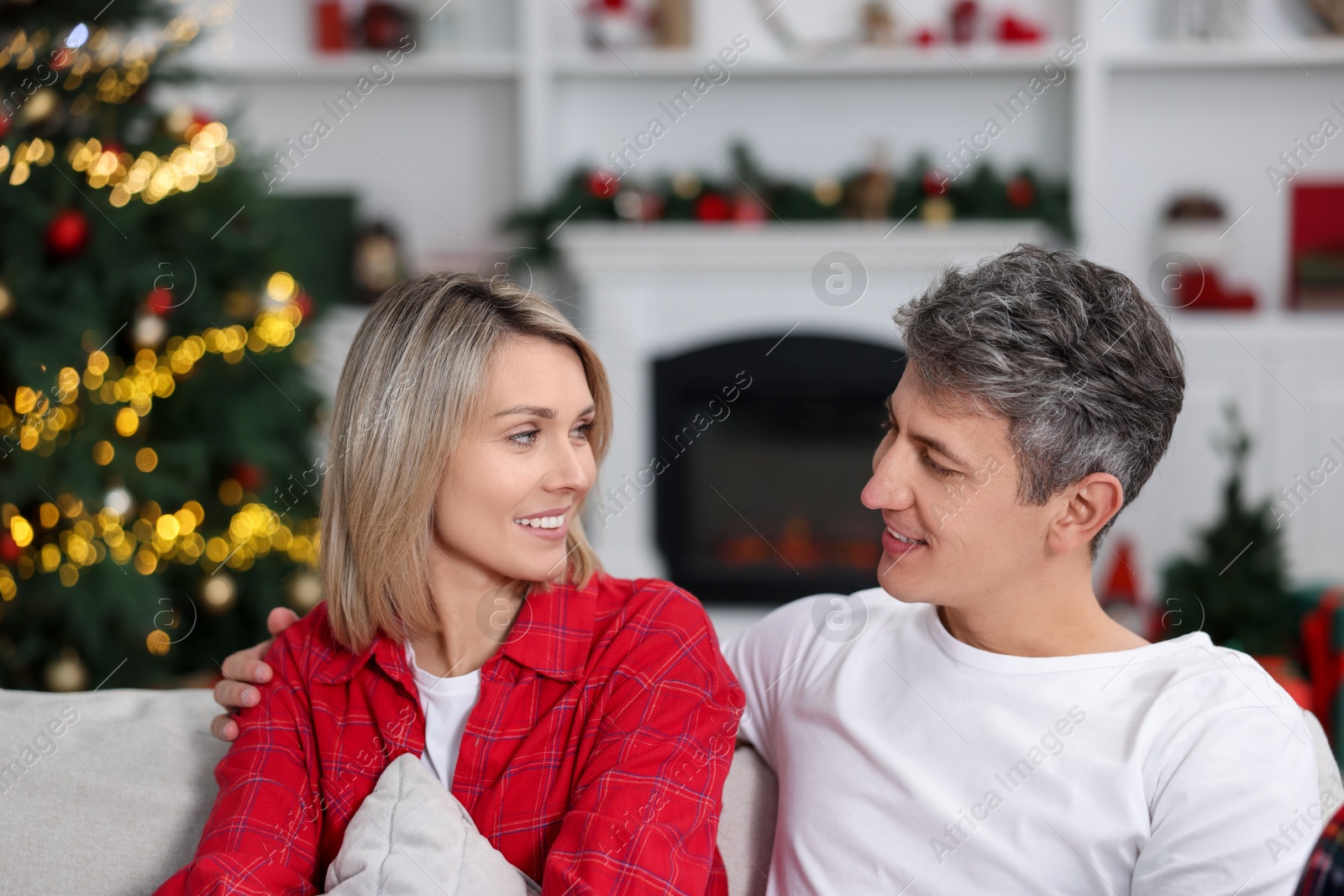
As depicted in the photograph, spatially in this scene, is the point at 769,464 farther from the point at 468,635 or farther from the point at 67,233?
the point at 468,635

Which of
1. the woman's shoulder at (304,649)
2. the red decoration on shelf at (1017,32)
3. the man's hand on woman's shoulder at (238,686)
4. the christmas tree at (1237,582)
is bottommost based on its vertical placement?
the christmas tree at (1237,582)

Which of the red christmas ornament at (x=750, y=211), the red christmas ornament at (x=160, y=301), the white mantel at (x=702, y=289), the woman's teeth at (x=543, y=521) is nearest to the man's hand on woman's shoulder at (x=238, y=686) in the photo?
the woman's teeth at (x=543, y=521)

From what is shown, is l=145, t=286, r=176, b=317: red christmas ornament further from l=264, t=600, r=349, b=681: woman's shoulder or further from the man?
the man

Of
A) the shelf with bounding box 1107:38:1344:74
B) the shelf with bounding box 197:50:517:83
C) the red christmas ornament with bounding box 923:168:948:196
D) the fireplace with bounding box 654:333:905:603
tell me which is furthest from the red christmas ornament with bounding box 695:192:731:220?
the shelf with bounding box 1107:38:1344:74

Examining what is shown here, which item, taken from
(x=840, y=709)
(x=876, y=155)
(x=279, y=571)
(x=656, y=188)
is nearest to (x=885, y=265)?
(x=876, y=155)

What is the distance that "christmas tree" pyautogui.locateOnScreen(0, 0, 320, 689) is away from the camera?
7.90ft

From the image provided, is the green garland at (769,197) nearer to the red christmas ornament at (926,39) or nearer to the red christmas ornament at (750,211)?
the red christmas ornament at (750,211)

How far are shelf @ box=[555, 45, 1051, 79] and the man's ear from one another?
2.93 meters

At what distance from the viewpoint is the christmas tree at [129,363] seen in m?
2.41

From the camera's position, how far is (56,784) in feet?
4.38

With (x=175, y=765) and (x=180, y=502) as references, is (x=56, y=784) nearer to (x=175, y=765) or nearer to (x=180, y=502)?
(x=175, y=765)

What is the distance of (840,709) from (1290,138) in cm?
356

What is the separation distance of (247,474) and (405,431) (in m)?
1.72

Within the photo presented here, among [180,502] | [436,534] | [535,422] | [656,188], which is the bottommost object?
[180,502]
